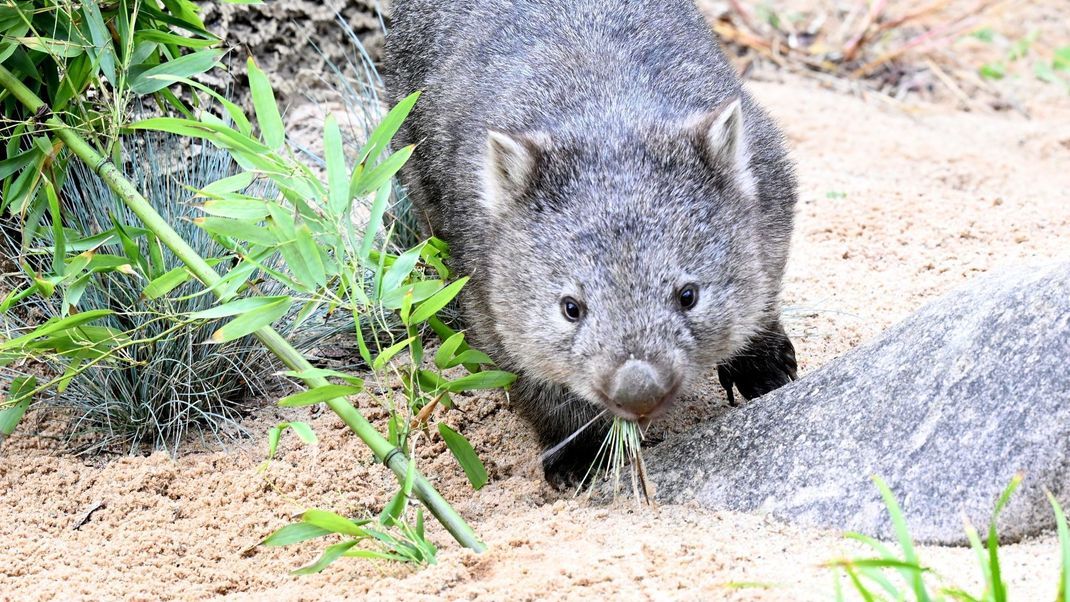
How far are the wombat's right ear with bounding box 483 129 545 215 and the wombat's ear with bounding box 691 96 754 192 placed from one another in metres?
0.48

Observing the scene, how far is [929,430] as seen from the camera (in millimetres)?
3057

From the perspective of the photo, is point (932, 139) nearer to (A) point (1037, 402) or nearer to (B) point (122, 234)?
(A) point (1037, 402)

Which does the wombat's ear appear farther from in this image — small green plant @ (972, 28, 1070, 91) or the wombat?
small green plant @ (972, 28, 1070, 91)

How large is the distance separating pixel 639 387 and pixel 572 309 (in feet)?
1.22

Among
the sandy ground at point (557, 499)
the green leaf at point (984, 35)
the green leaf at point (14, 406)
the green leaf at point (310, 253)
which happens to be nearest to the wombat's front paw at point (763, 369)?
the sandy ground at point (557, 499)

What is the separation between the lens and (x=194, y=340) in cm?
435

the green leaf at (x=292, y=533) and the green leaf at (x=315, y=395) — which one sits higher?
the green leaf at (x=315, y=395)

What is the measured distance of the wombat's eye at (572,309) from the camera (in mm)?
3316

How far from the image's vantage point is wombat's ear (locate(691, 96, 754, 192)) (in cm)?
349

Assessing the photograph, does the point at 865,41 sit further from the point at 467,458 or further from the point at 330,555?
the point at 330,555

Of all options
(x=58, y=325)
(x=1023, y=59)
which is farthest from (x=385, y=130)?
(x=1023, y=59)

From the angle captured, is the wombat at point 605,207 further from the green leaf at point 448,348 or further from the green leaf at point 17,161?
the green leaf at point 17,161

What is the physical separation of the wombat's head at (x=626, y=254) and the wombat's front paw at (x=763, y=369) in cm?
36

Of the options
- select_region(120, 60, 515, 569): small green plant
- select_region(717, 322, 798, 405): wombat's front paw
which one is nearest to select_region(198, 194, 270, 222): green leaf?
select_region(120, 60, 515, 569): small green plant
